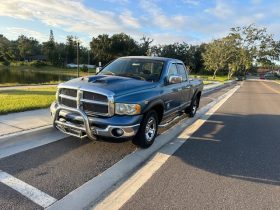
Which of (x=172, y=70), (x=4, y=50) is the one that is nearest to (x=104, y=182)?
(x=172, y=70)

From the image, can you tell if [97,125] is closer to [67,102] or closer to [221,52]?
[67,102]

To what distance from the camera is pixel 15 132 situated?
6.26m

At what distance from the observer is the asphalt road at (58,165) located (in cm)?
405

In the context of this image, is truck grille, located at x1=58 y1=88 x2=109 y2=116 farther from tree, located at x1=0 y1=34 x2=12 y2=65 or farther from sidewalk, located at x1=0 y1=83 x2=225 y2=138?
tree, located at x1=0 y1=34 x2=12 y2=65

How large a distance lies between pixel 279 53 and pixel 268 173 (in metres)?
76.8

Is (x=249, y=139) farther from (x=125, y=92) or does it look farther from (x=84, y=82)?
(x=84, y=82)

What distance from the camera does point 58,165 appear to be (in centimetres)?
505

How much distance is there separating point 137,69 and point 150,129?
1.61m

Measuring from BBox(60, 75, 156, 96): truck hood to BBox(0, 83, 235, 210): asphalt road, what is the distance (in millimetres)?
1194

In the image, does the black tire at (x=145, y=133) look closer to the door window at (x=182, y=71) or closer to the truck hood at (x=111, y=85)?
the truck hood at (x=111, y=85)

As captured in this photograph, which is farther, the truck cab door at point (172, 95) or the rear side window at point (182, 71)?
the rear side window at point (182, 71)

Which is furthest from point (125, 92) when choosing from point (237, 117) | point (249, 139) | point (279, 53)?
point (279, 53)

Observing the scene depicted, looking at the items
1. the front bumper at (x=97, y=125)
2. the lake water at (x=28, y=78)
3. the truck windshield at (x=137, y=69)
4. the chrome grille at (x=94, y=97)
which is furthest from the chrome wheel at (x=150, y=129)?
the lake water at (x=28, y=78)

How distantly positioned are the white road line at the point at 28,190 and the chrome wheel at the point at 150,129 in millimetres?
2558
